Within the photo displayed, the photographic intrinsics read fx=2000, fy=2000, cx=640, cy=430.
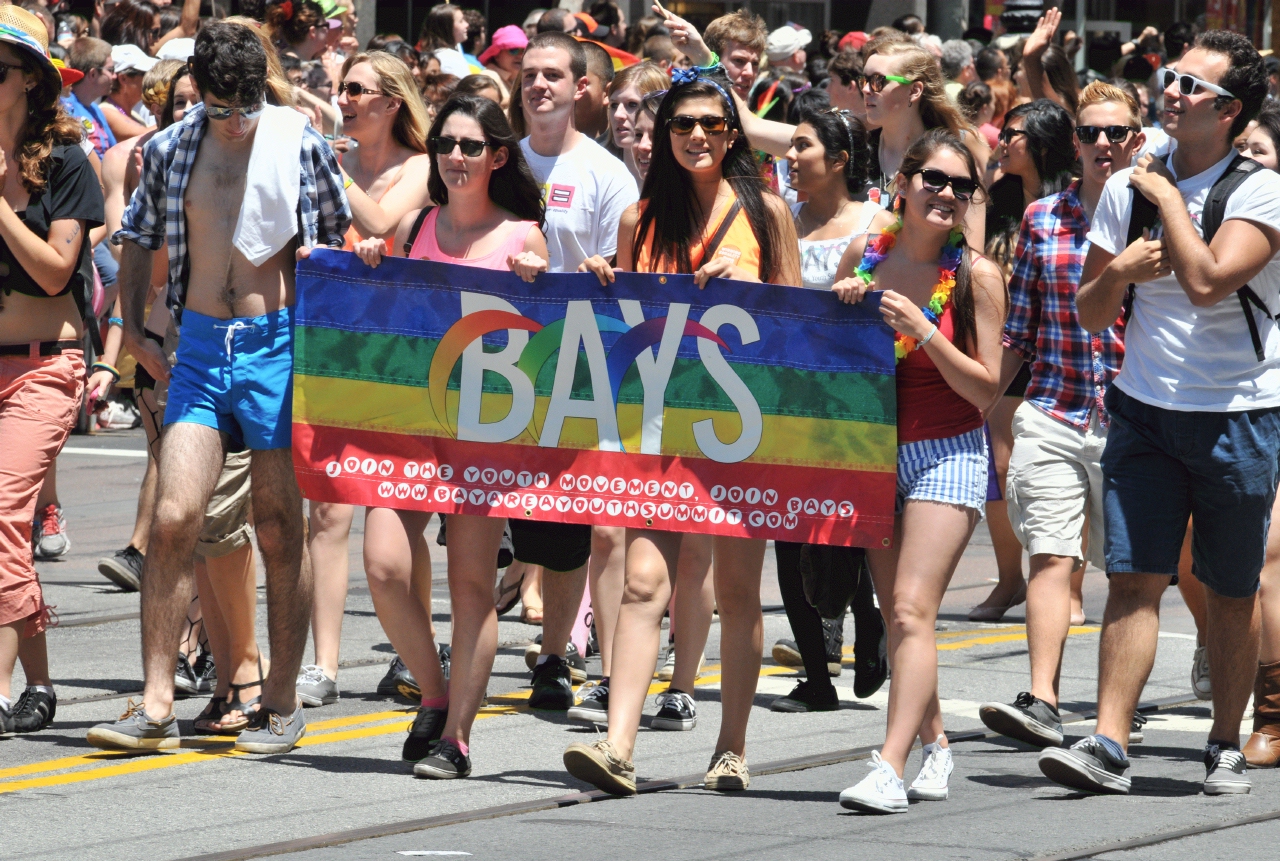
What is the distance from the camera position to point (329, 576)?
755 cm

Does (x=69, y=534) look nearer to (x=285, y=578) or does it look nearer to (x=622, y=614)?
(x=285, y=578)

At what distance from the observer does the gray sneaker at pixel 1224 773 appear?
236 inches

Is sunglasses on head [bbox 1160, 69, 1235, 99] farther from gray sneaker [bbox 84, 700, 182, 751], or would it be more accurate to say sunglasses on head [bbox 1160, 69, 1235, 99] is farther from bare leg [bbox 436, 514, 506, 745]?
gray sneaker [bbox 84, 700, 182, 751]

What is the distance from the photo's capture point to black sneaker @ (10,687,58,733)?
6.78 m

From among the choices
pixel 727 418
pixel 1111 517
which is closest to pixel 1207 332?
pixel 1111 517

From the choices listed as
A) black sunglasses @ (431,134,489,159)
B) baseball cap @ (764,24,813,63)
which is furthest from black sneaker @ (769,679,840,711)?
baseball cap @ (764,24,813,63)

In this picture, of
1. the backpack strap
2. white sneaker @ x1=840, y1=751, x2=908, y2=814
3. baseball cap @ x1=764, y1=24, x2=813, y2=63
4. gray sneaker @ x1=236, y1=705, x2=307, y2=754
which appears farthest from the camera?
baseball cap @ x1=764, y1=24, x2=813, y2=63

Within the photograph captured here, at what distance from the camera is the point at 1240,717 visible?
6195 millimetres

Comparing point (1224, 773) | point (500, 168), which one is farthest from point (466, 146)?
point (1224, 773)

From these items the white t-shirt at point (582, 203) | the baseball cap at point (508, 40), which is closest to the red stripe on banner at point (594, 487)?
the white t-shirt at point (582, 203)

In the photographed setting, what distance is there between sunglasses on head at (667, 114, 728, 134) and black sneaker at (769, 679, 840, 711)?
7.49 ft

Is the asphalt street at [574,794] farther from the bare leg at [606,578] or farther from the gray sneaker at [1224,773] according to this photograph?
the bare leg at [606,578]

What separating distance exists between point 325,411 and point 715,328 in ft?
4.31

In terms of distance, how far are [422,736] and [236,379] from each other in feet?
4.26
